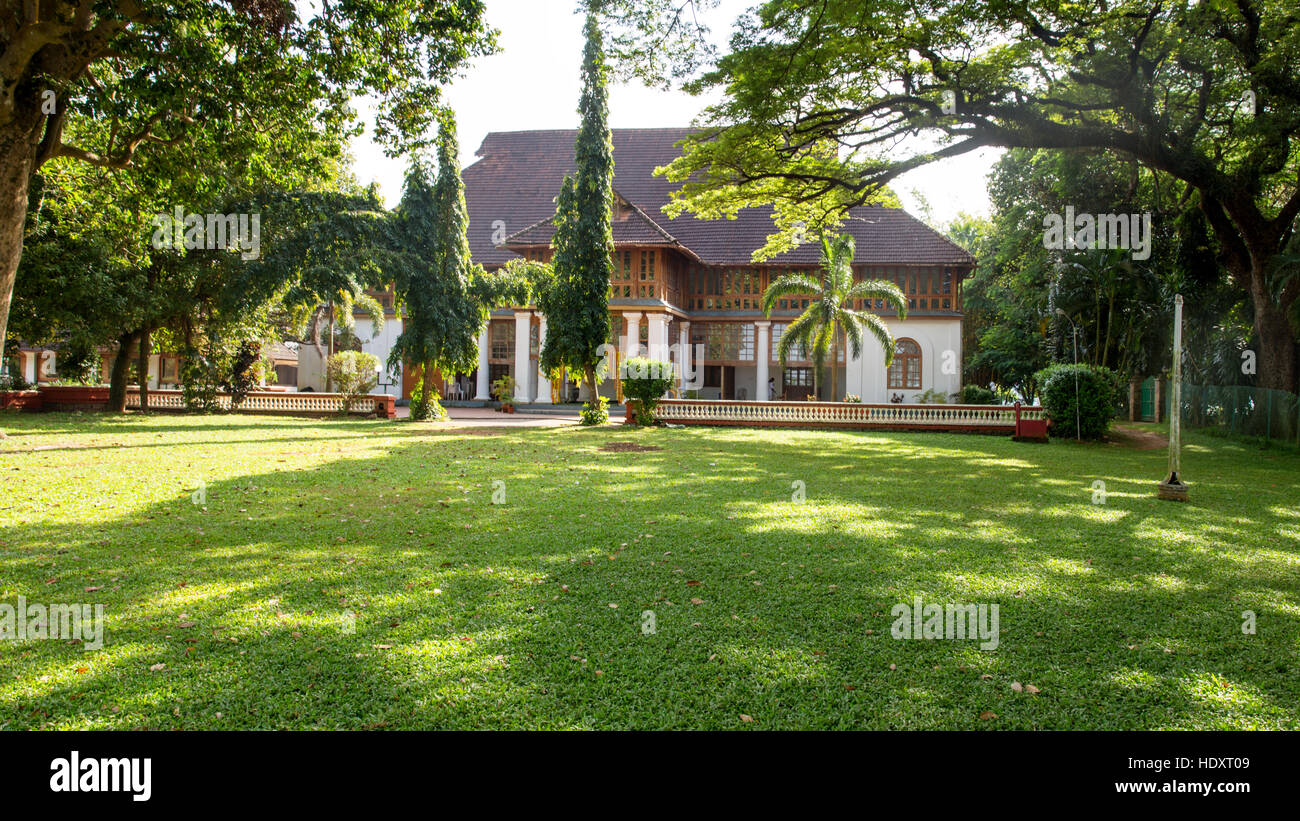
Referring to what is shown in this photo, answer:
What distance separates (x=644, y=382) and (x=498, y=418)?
25.6 ft

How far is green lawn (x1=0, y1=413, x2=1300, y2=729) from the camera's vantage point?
3.65 meters

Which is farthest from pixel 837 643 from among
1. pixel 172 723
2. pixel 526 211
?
pixel 526 211

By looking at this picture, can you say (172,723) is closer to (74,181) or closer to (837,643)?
(837,643)

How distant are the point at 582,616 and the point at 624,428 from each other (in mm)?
16534

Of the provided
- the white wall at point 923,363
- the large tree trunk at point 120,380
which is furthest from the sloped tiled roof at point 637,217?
the large tree trunk at point 120,380

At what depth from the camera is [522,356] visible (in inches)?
1366

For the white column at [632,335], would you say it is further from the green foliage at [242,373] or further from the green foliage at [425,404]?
the green foliage at [242,373]

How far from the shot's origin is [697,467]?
41.8ft

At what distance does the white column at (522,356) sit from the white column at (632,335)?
187 inches

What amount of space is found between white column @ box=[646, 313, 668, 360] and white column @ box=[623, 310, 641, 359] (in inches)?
21.7

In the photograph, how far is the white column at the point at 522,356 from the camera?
34500 mm

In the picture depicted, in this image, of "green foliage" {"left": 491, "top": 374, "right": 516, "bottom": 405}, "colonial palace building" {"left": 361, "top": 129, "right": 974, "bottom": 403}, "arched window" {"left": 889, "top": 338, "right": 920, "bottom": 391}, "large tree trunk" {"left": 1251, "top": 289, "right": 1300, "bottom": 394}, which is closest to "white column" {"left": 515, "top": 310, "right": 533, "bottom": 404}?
"colonial palace building" {"left": 361, "top": 129, "right": 974, "bottom": 403}

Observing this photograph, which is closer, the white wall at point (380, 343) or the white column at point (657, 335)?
the white column at point (657, 335)

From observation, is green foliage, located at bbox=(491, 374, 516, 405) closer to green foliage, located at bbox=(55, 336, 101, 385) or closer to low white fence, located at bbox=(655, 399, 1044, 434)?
low white fence, located at bbox=(655, 399, 1044, 434)
